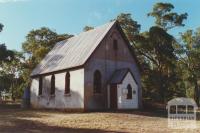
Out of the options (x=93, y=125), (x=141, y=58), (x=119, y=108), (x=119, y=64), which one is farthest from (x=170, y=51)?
(x=93, y=125)

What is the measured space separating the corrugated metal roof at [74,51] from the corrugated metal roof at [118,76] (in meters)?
3.41

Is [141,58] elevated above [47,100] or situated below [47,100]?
above

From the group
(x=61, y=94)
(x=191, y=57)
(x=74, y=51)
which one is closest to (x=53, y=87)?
(x=61, y=94)

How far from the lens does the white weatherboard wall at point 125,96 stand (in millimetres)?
32000

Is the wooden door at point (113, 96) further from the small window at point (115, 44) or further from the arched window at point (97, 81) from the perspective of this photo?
the small window at point (115, 44)

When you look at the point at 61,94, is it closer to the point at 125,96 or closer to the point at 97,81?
the point at 97,81

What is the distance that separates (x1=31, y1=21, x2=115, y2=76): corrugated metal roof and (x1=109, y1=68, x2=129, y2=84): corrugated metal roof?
3407 mm

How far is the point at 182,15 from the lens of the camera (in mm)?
51156

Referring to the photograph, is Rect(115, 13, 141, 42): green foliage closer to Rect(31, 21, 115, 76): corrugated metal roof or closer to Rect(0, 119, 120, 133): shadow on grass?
Rect(31, 21, 115, 76): corrugated metal roof

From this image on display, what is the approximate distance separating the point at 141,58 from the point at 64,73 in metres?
18.4

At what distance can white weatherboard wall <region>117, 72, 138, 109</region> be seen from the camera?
105 feet

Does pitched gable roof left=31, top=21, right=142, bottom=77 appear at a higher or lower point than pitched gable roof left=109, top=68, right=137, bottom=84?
higher

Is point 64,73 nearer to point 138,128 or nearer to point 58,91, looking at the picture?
point 58,91

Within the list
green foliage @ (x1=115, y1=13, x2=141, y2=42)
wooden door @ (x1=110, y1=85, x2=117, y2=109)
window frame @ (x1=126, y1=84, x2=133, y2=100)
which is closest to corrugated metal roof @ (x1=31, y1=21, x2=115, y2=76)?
wooden door @ (x1=110, y1=85, x2=117, y2=109)
